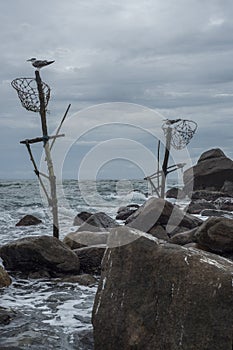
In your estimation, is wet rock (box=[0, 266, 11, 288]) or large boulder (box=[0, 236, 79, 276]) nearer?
wet rock (box=[0, 266, 11, 288])

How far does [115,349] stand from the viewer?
5.29 meters

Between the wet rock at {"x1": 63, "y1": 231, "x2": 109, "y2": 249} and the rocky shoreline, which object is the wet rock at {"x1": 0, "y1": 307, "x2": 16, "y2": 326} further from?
the wet rock at {"x1": 63, "y1": 231, "x2": 109, "y2": 249}

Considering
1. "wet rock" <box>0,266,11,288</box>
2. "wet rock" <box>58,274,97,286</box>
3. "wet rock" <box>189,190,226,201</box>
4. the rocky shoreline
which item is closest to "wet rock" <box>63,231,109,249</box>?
"wet rock" <box>58,274,97,286</box>

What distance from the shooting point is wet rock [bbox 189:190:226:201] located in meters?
31.8

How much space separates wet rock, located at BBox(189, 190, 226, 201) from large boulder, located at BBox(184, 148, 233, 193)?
2.04 m

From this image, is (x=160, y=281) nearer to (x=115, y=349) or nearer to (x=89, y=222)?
(x=115, y=349)

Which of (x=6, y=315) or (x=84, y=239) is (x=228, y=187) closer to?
(x=84, y=239)

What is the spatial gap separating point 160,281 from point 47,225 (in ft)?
46.0

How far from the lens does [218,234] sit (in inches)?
412

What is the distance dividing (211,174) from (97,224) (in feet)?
71.1

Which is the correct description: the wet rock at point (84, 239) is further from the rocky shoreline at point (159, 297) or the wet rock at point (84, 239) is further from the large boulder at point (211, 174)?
the large boulder at point (211, 174)

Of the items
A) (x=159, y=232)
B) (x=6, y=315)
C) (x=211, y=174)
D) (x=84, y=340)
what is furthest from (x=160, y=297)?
(x=211, y=174)

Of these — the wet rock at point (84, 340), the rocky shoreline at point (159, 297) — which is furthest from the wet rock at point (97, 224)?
the wet rock at point (84, 340)

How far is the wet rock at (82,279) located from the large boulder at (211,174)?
2654cm
